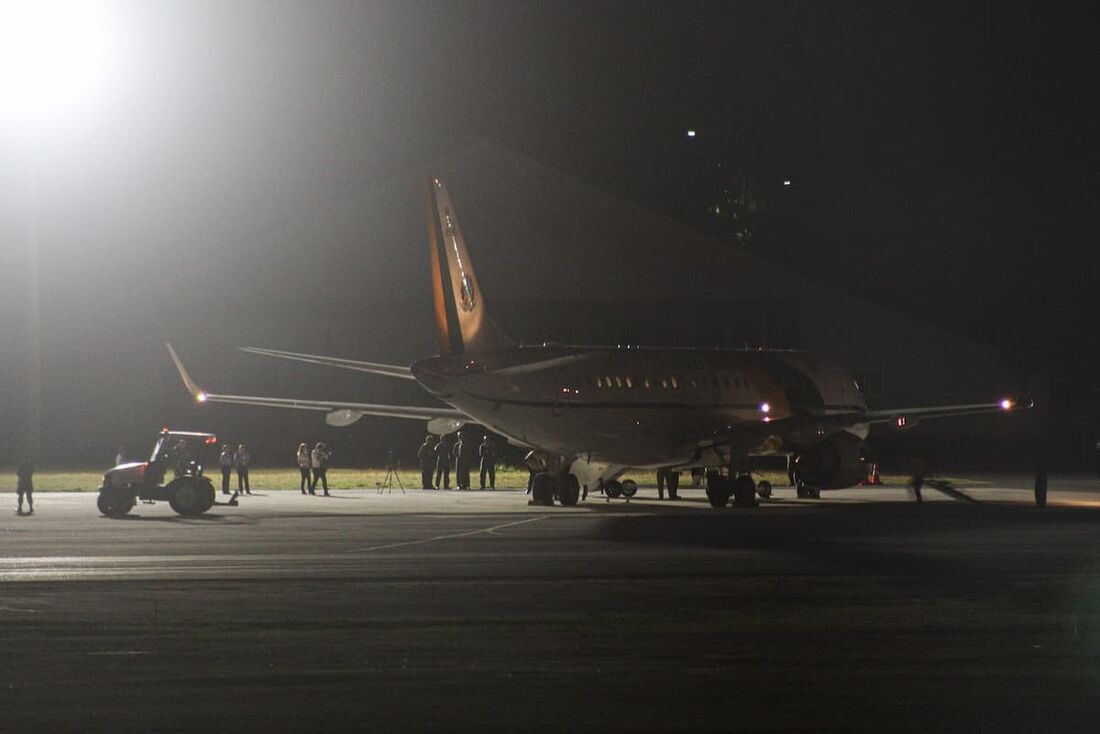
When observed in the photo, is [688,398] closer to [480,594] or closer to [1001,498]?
[1001,498]

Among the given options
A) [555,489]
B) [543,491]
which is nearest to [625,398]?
[555,489]

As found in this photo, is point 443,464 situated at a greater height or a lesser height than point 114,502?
greater

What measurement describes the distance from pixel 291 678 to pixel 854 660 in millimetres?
4590

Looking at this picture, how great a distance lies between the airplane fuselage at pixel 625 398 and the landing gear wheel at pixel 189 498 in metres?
5.53

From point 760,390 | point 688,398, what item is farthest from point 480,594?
point 760,390

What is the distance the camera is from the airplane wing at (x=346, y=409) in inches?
1513

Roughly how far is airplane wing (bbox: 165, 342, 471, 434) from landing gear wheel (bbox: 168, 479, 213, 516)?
4932 mm

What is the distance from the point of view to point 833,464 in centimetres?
3694

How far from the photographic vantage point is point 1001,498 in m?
40.2

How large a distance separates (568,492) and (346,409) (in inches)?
256

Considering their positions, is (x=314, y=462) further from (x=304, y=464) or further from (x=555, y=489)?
(x=555, y=489)

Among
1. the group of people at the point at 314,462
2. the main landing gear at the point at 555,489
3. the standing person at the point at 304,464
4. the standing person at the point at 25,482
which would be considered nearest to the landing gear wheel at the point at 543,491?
the main landing gear at the point at 555,489

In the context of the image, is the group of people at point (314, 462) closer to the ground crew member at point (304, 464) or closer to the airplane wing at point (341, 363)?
the ground crew member at point (304, 464)

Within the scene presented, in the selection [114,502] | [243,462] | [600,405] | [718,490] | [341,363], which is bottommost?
[114,502]
